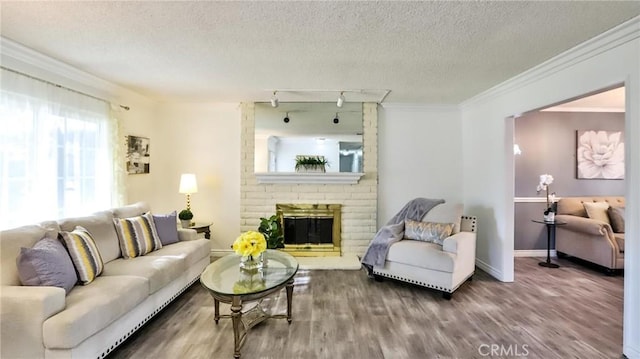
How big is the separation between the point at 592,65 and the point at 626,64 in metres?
0.32

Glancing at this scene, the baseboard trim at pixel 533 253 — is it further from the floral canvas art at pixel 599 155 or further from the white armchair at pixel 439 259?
the white armchair at pixel 439 259

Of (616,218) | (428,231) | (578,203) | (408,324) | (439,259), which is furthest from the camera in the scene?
(578,203)

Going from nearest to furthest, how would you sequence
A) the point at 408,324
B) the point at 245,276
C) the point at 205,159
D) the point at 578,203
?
the point at 245,276
the point at 408,324
the point at 578,203
the point at 205,159

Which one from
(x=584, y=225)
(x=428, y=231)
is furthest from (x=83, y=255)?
(x=584, y=225)

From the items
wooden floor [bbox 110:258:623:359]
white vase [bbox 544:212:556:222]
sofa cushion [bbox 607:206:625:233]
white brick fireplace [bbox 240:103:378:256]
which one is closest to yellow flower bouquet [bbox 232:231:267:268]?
wooden floor [bbox 110:258:623:359]

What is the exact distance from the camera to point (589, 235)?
4.29 metres

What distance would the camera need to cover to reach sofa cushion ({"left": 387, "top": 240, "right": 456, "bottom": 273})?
3.34 metres

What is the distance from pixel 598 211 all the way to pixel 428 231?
272 cm

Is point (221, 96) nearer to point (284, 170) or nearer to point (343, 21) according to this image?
point (284, 170)

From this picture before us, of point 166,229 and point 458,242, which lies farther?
point 166,229

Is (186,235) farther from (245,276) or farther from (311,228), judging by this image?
(311,228)

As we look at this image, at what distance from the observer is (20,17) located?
2.13m

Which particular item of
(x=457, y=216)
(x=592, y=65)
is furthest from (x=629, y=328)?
(x=592, y=65)

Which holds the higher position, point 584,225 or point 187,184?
point 187,184
